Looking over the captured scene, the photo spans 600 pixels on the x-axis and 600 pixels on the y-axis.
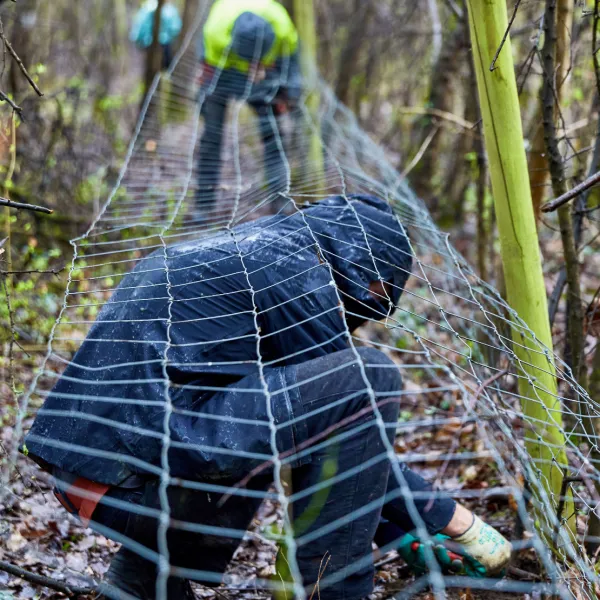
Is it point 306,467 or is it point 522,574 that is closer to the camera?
point 306,467

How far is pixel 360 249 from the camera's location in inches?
93.2

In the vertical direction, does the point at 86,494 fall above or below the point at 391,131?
below

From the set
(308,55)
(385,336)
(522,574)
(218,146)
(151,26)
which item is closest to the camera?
(522,574)

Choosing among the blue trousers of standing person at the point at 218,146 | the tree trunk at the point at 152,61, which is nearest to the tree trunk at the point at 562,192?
the blue trousers of standing person at the point at 218,146

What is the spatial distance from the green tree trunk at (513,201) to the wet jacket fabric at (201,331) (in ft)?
1.17

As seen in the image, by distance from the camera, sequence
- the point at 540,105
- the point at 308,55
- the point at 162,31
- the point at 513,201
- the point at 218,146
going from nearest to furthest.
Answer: the point at 513,201, the point at 540,105, the point at 218,146, the point at 308,55, the point at 162,31

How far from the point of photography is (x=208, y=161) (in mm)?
5219

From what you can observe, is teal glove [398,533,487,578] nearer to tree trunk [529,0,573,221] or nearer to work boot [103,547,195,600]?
work boot [103,547,195,600]

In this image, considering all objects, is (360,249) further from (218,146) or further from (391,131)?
(391,131)

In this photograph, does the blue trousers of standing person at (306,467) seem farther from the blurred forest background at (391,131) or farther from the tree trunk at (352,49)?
the tree trunk at (352,49)

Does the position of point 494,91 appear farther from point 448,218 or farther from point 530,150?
point 448,218

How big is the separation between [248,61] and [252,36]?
0.59 ft

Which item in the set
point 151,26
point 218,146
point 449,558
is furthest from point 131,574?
point 151,26

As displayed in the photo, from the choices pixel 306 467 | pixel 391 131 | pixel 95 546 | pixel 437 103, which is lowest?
pixel 95 546
